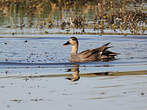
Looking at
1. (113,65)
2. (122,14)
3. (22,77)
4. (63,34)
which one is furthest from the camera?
(122,14)

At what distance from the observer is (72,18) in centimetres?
2641

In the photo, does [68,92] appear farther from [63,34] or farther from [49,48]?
[63,34]

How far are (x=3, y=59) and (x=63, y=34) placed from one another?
621 cm

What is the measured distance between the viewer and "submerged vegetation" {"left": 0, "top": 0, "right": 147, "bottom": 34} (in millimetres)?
24423

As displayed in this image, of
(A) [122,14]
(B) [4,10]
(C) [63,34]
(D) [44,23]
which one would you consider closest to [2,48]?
(C) [63,34]

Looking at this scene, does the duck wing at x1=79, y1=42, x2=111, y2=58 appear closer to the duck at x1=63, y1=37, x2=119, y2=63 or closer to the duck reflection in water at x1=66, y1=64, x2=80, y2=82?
the duck at x1=63, y1=37, x2=119, y2=63

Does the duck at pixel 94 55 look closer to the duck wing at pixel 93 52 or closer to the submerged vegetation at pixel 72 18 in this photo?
the duck wing at pixel 93 52

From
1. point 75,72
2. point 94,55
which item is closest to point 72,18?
point 94,55

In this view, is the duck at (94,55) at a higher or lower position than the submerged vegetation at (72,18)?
lower

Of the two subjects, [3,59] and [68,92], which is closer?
[68,92]

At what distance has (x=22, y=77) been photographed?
44.2ft

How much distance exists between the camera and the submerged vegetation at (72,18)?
24.4 metres

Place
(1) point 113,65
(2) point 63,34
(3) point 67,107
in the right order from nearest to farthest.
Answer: (3) point 67,107
(1) point 113,65
(2) point 63,34

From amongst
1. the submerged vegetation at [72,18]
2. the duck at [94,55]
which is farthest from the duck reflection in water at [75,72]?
the submerged vegetation at [72,18]
